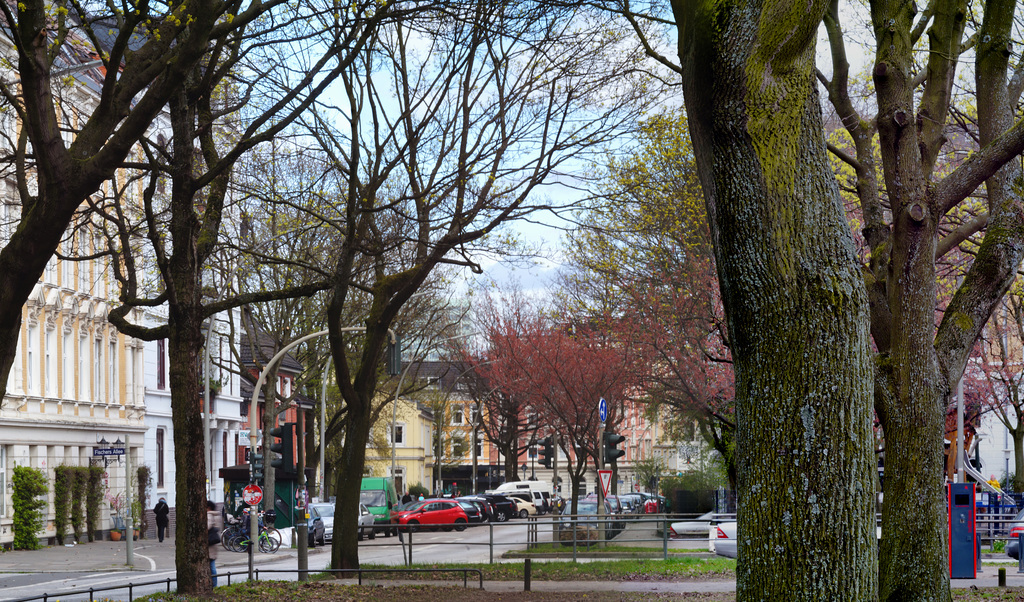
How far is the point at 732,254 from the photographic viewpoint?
5418mm

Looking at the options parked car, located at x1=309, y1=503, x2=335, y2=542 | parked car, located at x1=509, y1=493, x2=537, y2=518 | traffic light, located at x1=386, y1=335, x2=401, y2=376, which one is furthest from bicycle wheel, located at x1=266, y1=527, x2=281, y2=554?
parked car, located at x1=509, y1=493, x2=537, y2=518

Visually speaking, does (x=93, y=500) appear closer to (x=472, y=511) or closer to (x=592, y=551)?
(x=472, y=511)

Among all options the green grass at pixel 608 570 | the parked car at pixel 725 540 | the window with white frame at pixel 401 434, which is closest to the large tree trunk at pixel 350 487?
the green grass at pixel 608 570

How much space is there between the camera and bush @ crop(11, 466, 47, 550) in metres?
33.3

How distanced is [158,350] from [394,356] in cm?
2319

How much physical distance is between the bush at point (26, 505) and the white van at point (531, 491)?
31.0 metres

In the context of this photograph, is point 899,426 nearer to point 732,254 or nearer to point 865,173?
point 865,173

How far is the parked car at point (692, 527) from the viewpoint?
27.4 meters

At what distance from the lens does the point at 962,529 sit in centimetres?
1692

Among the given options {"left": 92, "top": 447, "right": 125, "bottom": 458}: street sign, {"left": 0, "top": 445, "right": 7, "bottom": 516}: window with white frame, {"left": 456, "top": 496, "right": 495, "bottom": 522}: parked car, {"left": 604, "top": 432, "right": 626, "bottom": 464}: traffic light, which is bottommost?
{"left": 456, "top": 496, "right": 495, "bottom": 522}: parked car

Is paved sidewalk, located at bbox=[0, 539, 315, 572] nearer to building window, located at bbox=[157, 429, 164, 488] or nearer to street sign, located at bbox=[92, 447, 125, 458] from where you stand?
street sign, located at bbox=[92, 447, 125, 458]

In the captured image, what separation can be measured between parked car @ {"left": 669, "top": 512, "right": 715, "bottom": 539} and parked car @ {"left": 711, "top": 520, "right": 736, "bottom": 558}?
27.1 inches

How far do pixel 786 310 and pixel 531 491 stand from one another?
64991mm

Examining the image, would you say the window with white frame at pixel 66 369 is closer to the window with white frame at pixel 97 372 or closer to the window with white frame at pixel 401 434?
the window with white frame at pixel 97 372
